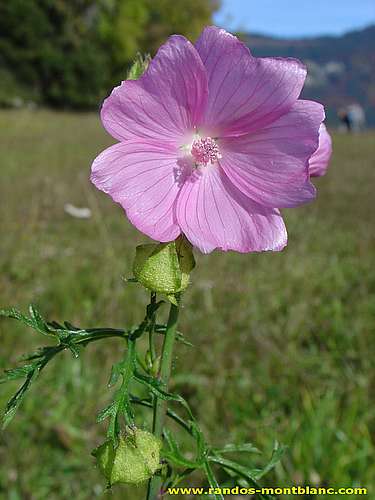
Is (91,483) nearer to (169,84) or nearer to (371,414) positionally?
(371,414)

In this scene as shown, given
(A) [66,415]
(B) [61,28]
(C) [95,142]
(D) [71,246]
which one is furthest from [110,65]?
(A) [66,415]

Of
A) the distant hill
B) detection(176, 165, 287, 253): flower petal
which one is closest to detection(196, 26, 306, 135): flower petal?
detection(176, 165, 287, 253): flower petal

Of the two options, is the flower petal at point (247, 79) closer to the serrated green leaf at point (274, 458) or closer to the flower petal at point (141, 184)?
the flower petal at point (141, 184)

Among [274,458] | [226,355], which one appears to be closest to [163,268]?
[274,458]

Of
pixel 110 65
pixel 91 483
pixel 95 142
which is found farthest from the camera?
pixel 110 65

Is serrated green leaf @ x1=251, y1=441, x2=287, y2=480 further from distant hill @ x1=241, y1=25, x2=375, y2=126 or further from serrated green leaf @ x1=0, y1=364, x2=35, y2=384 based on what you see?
distant hill @ x1=241, y1=25, x2=375, y2=126

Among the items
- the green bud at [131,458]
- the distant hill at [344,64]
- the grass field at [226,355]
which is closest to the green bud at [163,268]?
the green bud at [131,458]

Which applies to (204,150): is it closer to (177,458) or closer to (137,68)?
(137,68)
